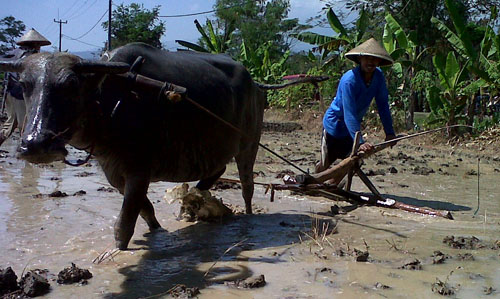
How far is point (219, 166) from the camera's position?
5.60 m

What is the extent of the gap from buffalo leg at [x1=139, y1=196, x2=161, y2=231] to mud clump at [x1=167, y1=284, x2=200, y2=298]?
1.63 m

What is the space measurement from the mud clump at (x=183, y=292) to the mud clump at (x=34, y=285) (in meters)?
0.77

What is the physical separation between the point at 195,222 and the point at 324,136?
194cm

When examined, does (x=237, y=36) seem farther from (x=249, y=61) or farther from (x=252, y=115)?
(x=252, y=115)

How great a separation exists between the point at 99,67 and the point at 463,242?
3.12m

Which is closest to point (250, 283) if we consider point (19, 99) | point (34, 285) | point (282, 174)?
point (34, 285)

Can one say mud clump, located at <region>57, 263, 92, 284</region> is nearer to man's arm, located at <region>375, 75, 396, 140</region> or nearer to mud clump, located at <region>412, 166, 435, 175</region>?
man's arm, located at <region>375, 75, 396, 140</region>

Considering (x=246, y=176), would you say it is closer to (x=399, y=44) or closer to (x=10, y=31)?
(x=399, y=44)

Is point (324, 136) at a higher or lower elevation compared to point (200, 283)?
higher

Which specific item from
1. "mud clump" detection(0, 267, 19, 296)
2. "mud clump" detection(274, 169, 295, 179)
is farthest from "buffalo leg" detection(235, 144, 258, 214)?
"mud clump" detection(0, 267, 19, 296)

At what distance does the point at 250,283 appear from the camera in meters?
3.77

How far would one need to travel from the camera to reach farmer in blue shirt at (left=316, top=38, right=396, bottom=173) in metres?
6.05

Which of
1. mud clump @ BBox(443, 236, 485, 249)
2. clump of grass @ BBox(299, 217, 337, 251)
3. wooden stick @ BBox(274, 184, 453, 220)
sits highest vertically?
wooden stick @ BBox(274, 184, 453, 220)

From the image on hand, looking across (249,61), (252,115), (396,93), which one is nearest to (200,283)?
(252,115)
